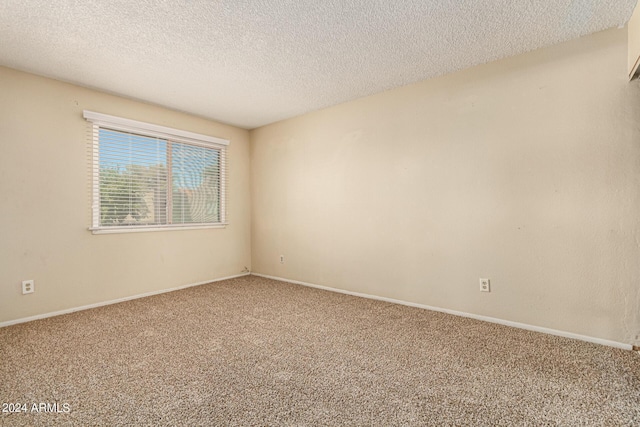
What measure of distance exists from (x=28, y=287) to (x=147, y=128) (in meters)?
2.00

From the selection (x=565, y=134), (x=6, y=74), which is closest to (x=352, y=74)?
(x=565, y=134)

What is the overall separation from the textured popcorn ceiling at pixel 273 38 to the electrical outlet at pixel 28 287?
1948mm

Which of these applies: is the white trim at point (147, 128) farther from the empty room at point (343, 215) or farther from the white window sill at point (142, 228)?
the white window sill at point (142, 228)

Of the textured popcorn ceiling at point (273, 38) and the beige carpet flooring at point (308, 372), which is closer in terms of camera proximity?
the beige carpet flooring at point (308, 372)

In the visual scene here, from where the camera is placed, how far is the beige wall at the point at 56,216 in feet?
8.89

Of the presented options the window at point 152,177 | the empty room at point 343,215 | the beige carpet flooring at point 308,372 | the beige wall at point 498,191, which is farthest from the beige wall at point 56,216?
the beige wall at point 498,191

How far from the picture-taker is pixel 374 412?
145cm

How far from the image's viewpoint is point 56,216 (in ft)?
9.71

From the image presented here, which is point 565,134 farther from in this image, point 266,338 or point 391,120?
point 266,338

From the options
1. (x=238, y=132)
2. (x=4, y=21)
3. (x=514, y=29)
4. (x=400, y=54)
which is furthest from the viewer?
(x=238, y=132)

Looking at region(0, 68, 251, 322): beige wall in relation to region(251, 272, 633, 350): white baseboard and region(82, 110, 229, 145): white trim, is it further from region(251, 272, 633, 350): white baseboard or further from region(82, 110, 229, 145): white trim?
region(251, 272, 633, 350): white baseboard

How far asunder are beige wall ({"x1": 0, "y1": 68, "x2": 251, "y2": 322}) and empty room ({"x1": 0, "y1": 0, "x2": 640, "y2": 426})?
18mm

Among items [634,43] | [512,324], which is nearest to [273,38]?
[634,43]

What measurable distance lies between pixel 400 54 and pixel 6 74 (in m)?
3.48
